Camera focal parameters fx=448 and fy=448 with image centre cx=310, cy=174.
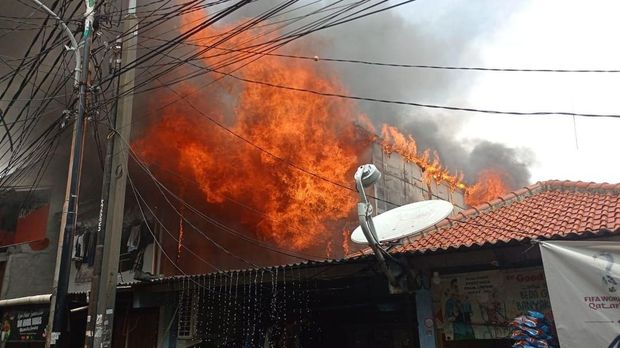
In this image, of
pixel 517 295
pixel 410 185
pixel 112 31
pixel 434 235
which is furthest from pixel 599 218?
pixel 410 185

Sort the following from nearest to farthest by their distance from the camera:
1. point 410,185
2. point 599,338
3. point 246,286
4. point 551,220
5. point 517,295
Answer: point 599,338 < point 517,295 < point 551,220 < point 246,286 < point 410,185

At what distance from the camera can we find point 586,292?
Result: 178 inches

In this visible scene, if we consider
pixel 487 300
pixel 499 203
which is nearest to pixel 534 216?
pixel 499 203

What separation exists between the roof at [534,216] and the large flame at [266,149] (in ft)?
26.2

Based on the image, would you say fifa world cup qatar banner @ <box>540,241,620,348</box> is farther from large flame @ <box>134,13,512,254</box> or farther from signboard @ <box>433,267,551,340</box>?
large flame @ <box>134,13,512,254</box>

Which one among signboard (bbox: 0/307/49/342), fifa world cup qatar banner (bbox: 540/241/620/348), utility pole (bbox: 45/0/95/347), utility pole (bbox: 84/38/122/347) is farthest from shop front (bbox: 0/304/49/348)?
fifa world cup qatar banner (bbox: 540/241/620/348)

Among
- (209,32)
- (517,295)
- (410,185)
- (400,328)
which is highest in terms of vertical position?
(209,32)

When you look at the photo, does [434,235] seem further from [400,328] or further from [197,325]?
[197,325]

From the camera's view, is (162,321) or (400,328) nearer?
(400,328)

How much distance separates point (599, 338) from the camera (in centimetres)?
440

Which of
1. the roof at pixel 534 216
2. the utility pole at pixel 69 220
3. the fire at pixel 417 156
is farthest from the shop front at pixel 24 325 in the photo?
the fire at pixel 417 156

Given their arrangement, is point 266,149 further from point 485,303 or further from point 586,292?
point 586,292

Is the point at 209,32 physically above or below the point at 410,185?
above

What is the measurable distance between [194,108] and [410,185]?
12.0m
